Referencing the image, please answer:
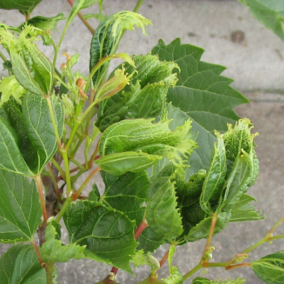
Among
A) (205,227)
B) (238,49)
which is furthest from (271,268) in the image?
(238,49)

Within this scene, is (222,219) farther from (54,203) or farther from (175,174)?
(54,203)

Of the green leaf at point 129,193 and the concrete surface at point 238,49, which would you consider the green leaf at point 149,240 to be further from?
the concrete surface at point 238,49

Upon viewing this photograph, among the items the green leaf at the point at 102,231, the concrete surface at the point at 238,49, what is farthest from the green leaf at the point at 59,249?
the concrete surface at the point at 238,49

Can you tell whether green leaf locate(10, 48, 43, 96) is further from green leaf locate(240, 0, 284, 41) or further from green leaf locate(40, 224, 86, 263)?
green leaf locate(240, 0, 284, 41)

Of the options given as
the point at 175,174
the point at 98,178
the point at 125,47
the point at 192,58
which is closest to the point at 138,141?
the point at 175,174

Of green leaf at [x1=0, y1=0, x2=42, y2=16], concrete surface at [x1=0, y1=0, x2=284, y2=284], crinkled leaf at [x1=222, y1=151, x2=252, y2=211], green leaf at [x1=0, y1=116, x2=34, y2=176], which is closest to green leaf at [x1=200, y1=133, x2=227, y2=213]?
crinkled leaf at [x1=222, y1=151, x2=252, y2=211]
